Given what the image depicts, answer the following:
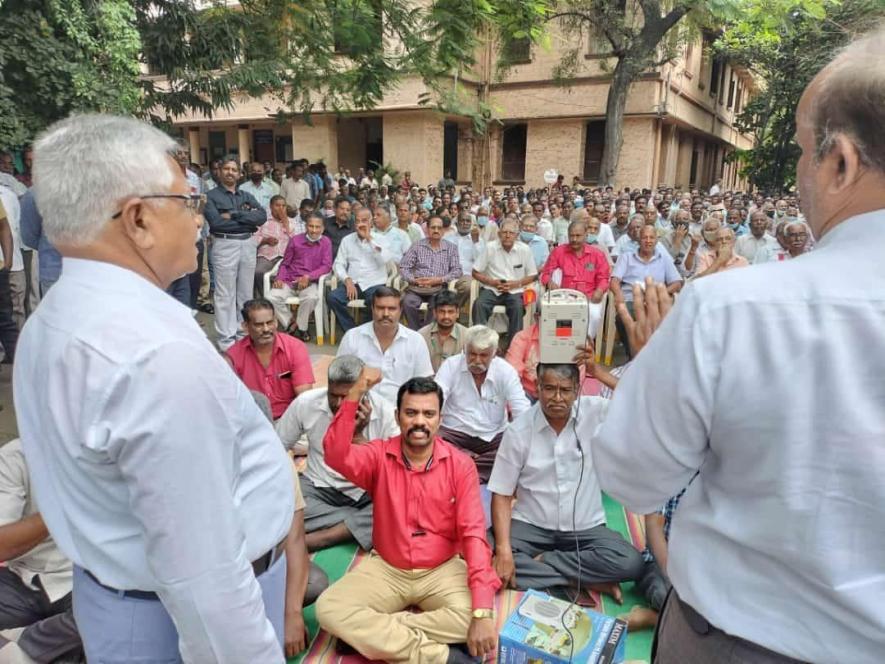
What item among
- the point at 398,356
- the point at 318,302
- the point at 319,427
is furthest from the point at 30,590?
the point at 318,302

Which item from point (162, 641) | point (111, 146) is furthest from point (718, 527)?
point (111, 146)

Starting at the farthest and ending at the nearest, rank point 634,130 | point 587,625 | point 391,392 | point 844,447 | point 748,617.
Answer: point 634,130 → point 391,392 → point 587,625 → point 748,617 → point 844,447

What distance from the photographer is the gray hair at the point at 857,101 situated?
2.44 feet

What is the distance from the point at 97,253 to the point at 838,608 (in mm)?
1156

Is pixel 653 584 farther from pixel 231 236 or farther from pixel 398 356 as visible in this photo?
pixel 231 236

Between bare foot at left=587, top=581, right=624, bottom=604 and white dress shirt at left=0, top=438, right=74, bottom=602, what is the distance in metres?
2.04

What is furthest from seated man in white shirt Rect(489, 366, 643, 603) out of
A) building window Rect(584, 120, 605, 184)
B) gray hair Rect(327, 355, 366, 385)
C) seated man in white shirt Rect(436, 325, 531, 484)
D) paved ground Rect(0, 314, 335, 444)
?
building window Rect(584, 120, 605, 184)

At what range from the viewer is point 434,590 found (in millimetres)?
2412

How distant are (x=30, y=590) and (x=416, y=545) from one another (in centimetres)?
134

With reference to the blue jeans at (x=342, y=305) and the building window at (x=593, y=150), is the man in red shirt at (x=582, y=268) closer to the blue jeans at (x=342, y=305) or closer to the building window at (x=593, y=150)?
the blue jeans at (x=342, y=305)

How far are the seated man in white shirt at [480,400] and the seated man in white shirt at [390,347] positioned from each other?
34 centimetres

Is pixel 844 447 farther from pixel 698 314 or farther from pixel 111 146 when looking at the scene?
pixel 111 146

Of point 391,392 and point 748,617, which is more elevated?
point 748,617

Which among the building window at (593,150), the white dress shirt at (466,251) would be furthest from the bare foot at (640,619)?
the building window at (593,150)
